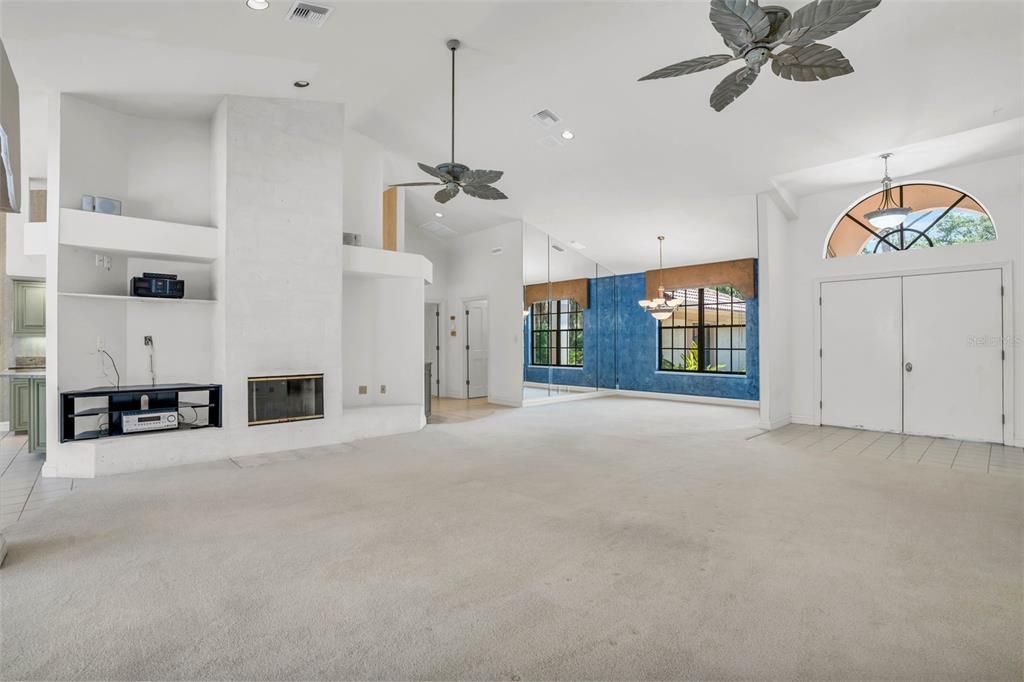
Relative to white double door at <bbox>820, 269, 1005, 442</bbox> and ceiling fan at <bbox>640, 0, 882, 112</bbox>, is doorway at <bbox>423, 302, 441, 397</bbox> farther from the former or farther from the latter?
ceiling fan at <bbox>640, 0, 882, 112</bbox>

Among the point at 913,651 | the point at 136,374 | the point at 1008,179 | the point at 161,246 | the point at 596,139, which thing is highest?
the point at 596,139

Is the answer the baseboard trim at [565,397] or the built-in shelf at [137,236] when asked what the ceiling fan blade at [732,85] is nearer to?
the built-in shelf at [137,236]

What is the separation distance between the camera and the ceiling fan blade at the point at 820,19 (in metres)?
2.51

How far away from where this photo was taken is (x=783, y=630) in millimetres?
2127

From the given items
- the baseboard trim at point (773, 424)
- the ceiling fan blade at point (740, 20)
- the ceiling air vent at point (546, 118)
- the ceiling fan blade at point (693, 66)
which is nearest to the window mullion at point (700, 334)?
the baseboard trim at point (773, 424)

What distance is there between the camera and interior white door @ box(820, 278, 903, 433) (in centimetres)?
668

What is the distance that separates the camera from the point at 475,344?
422 inches

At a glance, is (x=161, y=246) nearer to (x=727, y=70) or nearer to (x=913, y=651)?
(x=727, y=70)

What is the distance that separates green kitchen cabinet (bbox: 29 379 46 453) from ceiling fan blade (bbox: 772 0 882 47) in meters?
7.00

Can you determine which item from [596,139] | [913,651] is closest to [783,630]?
[913,651]

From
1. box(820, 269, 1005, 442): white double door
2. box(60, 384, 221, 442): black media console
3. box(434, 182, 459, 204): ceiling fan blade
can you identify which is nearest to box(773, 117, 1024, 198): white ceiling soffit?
box(820, 269, 1005, 442): white double door

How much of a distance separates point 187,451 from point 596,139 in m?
5.68

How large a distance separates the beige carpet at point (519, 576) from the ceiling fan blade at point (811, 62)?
2765mm

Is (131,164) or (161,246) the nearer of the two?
(161,246)
